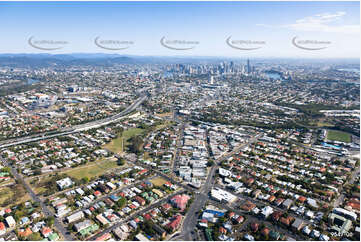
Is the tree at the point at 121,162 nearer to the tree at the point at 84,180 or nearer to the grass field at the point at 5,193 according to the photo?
the tree at the point at 84,180

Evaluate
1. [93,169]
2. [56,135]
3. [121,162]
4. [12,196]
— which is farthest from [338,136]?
[56,135]

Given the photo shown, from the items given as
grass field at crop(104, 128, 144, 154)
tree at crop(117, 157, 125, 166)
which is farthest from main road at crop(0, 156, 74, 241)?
grass field at crop(104, 128, 144, 154)

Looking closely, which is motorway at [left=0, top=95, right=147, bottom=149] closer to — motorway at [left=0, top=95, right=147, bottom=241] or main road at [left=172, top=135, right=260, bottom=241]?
motorway at [left=0, top=95, right=147, bottom=241]

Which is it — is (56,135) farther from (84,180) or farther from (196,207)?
(196,207)

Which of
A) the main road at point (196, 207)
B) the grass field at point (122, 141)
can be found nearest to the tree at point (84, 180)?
the grass field at point (122, 141)

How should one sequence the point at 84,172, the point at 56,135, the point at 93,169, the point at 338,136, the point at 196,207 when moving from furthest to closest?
the point at 338,136 → the point at 56,135 → the point at 93,169 → the point at 84,172 → the point at 196,207

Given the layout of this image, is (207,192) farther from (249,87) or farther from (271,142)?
(249,87)

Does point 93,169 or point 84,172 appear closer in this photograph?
point 84,172

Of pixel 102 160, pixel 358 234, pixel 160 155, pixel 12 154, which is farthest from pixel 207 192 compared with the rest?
pixel 12 154
